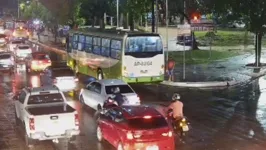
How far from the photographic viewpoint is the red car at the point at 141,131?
13703 millimetres

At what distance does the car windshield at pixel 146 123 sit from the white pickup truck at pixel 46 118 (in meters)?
2.53

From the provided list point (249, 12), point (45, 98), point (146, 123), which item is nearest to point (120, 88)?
point (45, 98)

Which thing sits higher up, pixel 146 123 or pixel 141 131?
pixel 146 123

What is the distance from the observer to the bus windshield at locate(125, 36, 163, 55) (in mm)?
27248

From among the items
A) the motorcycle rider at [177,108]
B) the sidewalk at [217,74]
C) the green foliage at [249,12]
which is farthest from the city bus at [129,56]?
the motorcycle rider at [177,108]

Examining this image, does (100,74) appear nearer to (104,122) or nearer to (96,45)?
(96,45)

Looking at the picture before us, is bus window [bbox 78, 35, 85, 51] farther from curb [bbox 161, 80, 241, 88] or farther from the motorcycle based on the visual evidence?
the motorcycle

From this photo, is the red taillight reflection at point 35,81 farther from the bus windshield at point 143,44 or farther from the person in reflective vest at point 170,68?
the person in reflective vest at point 170,68

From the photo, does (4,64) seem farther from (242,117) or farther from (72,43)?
(242,117)

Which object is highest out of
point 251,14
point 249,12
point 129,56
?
point 249,12

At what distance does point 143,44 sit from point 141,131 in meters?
14.2

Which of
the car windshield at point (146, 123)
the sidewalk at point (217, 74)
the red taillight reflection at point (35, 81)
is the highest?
the car windshield at point (146, 123)

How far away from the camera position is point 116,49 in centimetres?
2814

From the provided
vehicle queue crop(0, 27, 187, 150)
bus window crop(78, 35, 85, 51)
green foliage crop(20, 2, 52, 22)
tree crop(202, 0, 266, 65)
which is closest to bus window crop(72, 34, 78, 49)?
bus window crop(78, 35, 85, 51)
